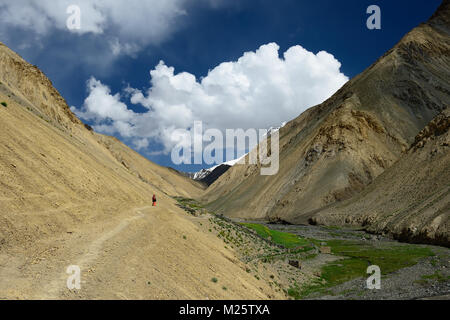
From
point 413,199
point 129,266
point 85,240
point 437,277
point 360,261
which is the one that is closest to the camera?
point 129,266

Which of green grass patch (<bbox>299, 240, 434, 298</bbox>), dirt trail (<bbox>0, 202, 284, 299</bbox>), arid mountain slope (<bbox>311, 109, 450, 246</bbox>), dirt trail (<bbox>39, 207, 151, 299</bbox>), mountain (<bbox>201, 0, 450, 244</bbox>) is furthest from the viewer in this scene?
mountain (<bbox>201, 0, 450, 244</bbox>)

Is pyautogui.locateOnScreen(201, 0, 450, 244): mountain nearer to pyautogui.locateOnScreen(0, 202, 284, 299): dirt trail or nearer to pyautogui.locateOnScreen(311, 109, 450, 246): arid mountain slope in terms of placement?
pyautogui.locateOnScreen(311, 109, 450, 246): arid mountain slope

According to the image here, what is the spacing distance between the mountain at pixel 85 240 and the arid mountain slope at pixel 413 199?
33420mm

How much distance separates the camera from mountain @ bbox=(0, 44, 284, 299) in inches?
452

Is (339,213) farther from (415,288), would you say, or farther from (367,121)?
(415,288)

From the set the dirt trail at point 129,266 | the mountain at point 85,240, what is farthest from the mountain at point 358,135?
the dirt trail at point 129,266

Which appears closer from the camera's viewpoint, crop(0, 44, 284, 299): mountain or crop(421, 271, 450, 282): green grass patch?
crop(0, 44, 284, 299): mountain

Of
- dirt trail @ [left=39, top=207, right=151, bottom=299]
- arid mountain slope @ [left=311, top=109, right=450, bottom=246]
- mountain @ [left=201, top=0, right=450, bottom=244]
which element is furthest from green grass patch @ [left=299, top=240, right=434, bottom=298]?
mountain @ [left=201, top=0, right=450, bottom=244]

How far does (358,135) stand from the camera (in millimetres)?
93875

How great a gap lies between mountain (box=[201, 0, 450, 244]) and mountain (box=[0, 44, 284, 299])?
205ft

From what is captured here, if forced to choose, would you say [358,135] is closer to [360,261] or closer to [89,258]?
[360,261]

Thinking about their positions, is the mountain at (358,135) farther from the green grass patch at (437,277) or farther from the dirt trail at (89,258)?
the dirt trail at (89,258)

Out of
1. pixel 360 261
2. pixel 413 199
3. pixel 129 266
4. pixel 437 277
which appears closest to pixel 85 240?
pixel 129 266

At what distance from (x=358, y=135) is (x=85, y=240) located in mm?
91216
